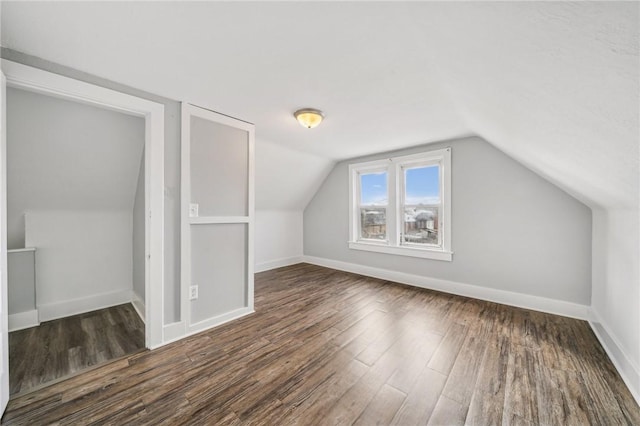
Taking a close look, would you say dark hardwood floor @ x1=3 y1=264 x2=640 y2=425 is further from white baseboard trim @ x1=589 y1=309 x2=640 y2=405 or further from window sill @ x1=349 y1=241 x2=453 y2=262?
window sill @ x1=349 y1=241 x2=453 y2=262

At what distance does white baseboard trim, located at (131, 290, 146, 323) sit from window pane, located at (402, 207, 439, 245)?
147 inches

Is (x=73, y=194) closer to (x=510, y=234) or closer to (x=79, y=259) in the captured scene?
(x=79, y=259)

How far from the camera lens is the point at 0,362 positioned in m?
1.34

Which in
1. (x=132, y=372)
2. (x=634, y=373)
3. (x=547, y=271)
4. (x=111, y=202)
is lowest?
(x=132, y=372)

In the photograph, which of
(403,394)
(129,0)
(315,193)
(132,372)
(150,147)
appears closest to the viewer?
(129,0)

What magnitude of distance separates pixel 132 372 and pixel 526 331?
3.47 m

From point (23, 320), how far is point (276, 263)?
3312 millimetres

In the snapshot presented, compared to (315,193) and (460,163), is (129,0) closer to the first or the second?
(460,163)

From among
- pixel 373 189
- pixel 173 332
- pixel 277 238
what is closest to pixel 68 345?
pixel 173 332

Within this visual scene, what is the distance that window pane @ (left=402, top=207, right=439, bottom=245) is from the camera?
372 centimetres

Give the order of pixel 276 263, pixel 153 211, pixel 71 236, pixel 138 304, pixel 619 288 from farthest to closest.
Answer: pixel 276 263 → pixel 138 304 → pixel 71 236 → pixel 153 211 → pixel 619 288

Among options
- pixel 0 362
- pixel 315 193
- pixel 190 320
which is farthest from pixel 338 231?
pixel 0 362

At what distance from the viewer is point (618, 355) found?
1824 millimetres

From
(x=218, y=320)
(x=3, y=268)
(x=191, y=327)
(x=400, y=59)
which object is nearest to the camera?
(x=3, y=268)
